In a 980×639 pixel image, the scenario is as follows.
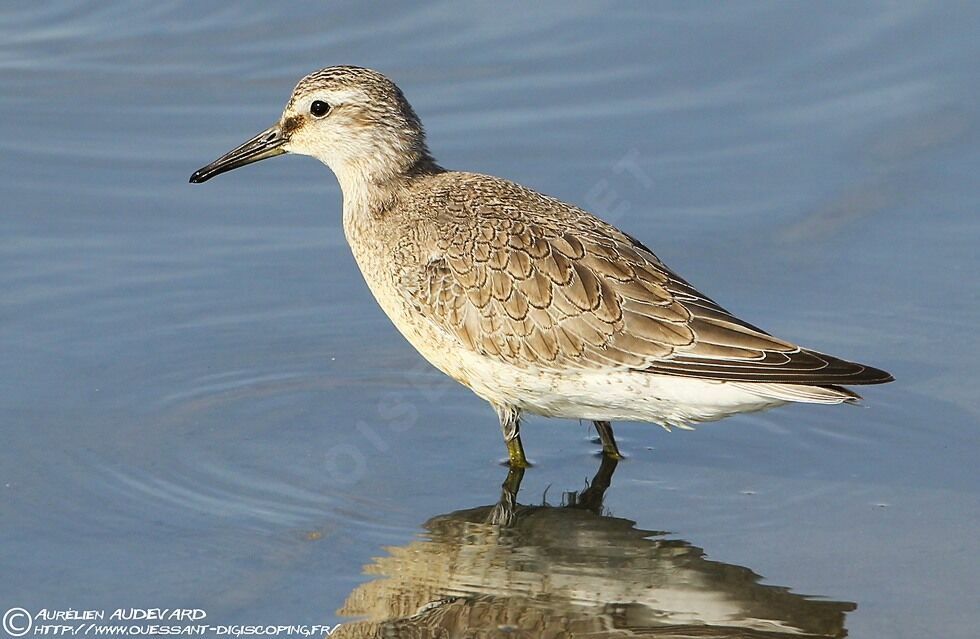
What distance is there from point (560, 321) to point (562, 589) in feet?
5.12

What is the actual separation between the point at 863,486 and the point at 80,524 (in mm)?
4084

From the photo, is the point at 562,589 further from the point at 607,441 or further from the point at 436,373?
the point at 436,373

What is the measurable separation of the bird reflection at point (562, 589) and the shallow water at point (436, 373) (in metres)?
0.02

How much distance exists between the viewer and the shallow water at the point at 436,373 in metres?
7.93

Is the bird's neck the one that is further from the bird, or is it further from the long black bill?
the long black bill

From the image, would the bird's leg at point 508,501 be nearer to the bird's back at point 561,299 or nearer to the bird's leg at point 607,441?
the bird's leg at point 607,441

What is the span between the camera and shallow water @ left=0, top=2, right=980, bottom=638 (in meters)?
7.93

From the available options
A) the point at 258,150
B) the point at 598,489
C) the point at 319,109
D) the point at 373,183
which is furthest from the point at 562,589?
the point at 258,150

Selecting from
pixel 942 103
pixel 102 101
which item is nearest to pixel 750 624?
pixel 942 103

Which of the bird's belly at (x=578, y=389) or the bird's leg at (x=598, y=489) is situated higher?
the bird's belly at (x=578, y=389)

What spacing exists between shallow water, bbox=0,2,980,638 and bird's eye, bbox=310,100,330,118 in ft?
4.89

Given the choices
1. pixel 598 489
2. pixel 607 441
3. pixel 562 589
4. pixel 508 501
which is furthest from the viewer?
pixel 607 441

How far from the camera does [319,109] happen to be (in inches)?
382

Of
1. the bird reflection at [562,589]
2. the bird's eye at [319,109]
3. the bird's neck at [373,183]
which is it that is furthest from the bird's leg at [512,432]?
the bird's eye at [319,109]
